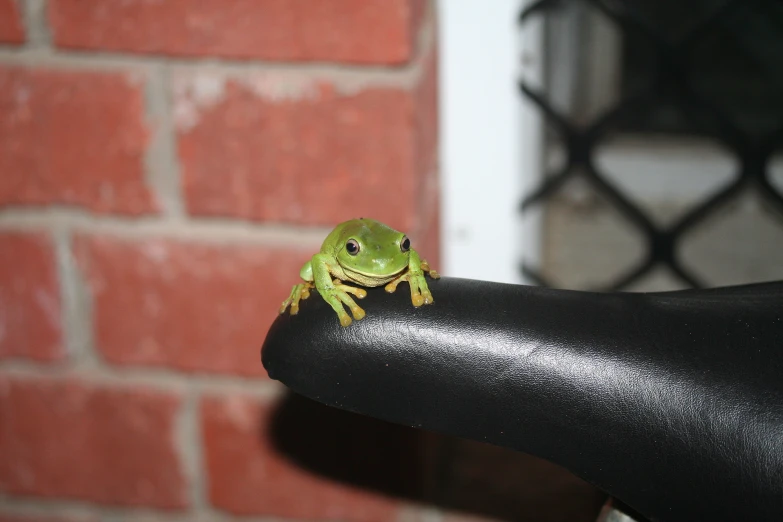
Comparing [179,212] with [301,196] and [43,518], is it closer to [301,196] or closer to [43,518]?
[301,196]

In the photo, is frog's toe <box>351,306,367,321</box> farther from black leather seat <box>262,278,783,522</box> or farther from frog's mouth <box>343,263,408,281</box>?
frog's mouth <box>343,263,408,281</box>

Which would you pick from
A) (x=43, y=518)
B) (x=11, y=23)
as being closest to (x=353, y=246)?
(x=11, y=23)

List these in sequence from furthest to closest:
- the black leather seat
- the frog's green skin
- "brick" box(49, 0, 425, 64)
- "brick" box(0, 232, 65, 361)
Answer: "brick" box(0, 232, 65, 361)
"brick" box(49, 0, 425, 64)
the frog's green skin
the black leather seat

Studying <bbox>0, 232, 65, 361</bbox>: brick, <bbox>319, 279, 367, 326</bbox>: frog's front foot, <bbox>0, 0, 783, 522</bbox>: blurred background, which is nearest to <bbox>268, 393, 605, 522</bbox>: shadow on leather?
<bbox>0, 0, 783, 522</bbox>: blurred background

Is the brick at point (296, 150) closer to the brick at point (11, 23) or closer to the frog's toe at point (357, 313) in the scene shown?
the brick at point (11, 23)

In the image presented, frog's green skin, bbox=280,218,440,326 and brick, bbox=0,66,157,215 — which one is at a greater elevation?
brick, bbox=0,66,157,215

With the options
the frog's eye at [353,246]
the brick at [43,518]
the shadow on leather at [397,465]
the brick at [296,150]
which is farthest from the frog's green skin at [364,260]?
the brick at [43,518]

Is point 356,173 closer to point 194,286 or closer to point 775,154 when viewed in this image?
point 194,286
